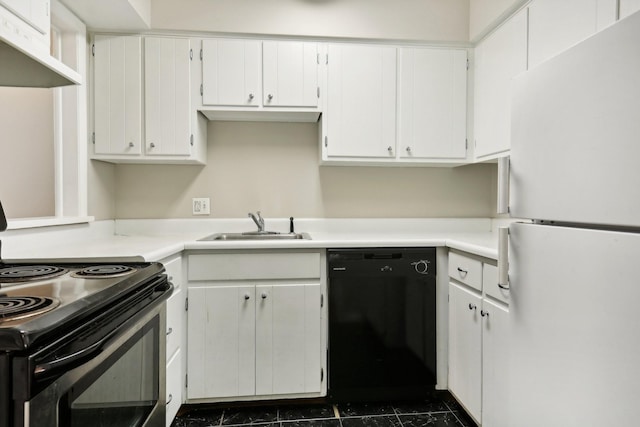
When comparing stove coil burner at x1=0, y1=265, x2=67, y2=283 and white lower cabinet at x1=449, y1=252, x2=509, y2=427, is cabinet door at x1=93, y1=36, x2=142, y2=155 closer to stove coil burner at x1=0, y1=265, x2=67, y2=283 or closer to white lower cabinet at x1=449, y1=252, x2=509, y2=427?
stove coil burner at x1=0, y1=265, x2=67, y2=283

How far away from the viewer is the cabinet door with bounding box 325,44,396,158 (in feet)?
7.22

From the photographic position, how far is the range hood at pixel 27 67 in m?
1.02

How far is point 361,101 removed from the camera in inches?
87.2

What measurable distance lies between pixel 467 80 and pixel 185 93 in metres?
1.72

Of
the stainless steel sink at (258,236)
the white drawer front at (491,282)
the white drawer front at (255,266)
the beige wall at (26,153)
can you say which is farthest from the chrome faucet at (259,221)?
the white drawer front at (491,282)

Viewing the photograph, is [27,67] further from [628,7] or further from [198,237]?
[628,7]

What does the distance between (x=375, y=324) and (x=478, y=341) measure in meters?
0.50

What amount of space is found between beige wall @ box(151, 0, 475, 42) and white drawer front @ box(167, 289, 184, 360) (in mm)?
1534

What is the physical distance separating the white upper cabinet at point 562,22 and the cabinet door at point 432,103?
1.82 ft

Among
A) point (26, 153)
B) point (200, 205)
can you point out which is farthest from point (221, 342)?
point (26, 153)

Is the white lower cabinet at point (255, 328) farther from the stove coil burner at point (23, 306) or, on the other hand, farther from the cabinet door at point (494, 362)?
Answer: the stove coil burner at point (23, 306)

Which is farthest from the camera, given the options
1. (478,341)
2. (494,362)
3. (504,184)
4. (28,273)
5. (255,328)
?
(255,328)

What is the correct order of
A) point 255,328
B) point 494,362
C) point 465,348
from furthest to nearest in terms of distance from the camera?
point 255,328 < point 465,348 < point 494,362

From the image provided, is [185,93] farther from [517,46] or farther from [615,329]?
[615,329]
